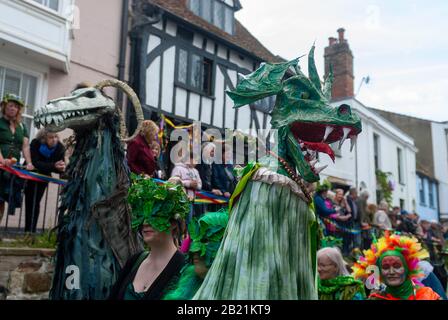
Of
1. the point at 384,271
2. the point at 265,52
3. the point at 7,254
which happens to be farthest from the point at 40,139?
the point at 265,52

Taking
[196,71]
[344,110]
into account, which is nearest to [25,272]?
[344,110]

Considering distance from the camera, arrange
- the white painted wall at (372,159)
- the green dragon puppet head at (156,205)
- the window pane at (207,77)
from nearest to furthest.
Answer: the green dragon puppet head at (156,205) < the window pane at (207,77) < the white painted wall at (372,159)

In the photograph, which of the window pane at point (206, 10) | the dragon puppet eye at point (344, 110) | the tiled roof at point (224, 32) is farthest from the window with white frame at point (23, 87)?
the dragon puppet eye at point (344, 110)

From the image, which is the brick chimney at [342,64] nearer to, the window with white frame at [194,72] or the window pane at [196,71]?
the window with white frame at [194,72]

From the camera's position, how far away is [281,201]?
2.12 metres

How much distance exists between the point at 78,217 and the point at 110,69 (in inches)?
317

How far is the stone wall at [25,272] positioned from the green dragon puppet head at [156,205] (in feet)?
9.44

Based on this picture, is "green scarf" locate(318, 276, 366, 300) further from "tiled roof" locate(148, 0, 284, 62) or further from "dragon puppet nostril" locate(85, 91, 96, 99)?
"tiled roof" locate(148, 0, 284, 62)

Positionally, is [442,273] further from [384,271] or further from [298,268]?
[298,268]

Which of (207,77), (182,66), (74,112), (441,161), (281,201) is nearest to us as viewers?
(281,201)

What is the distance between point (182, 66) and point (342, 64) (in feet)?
35.2

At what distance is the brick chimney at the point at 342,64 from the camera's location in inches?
825

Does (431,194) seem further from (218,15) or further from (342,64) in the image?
(218,15)

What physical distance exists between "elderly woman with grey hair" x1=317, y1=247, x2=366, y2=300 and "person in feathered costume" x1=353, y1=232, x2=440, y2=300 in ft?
0.41
